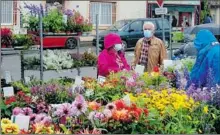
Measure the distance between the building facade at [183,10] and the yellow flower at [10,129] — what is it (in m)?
29.6

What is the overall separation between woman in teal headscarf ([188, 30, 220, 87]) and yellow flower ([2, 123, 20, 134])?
8.24ft

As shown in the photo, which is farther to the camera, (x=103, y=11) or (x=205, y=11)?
(x=205, y=11)

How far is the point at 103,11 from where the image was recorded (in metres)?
30.7

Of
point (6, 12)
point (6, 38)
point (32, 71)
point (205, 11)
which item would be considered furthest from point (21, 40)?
point (205, 11)

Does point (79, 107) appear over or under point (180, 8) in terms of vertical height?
under

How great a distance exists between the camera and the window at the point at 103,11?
99.6ft

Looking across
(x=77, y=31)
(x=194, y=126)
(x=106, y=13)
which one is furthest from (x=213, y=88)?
(x=106, y=13)

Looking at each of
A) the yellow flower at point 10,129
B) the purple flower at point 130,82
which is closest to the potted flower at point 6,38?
the purple flower at point 130,82

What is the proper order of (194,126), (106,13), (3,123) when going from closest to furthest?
(3,123)
(194,126)
(106,13)

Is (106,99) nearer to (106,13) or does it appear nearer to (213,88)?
(213,88)

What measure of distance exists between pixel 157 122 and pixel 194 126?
31cm

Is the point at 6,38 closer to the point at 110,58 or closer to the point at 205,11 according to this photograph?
the point at 110,58

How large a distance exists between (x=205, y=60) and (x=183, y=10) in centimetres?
3036

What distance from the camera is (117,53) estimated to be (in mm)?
7711
